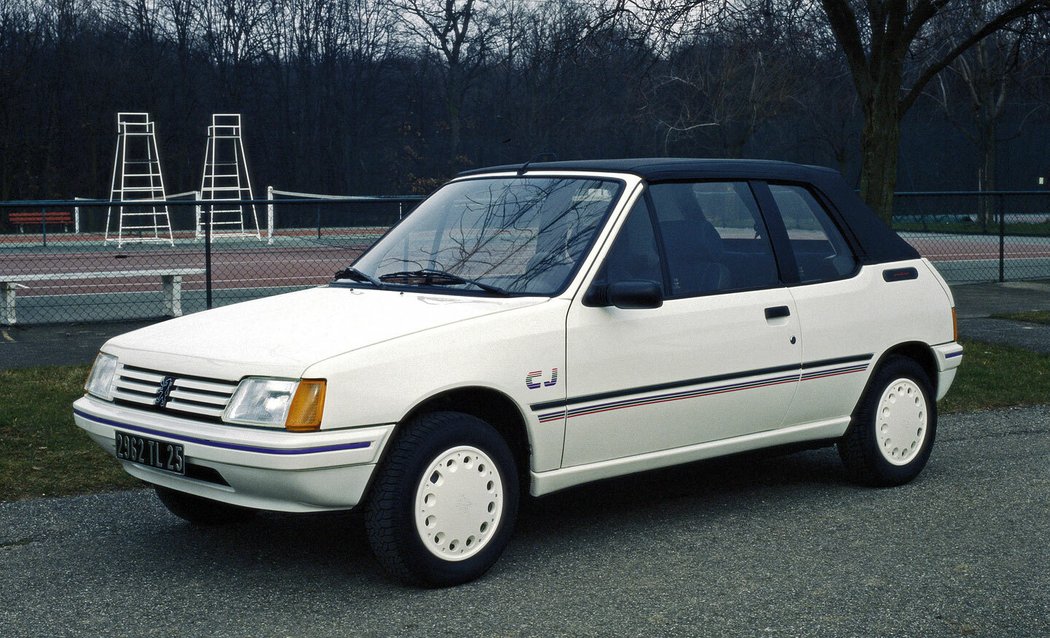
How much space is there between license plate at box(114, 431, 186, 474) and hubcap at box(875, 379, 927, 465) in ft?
11.5

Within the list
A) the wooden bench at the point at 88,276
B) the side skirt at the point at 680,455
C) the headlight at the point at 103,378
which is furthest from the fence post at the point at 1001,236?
the headlight at the point at 103,378

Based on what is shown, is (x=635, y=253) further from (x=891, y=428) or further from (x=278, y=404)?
(x=891, y=428)

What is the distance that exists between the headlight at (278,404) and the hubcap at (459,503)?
0.52m

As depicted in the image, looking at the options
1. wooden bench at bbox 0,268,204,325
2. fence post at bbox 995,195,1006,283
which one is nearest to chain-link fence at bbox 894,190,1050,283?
fence post at bbox 995,195,1006,283

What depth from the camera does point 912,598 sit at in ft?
15.0

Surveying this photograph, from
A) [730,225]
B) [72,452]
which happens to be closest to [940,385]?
[730,225]

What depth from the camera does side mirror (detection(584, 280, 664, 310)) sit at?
503 cm

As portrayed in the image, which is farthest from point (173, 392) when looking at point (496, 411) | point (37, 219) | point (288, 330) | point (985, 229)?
point (37, 219)

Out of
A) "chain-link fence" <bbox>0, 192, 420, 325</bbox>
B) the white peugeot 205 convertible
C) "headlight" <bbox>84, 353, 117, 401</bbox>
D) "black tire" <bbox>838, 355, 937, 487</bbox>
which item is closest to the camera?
the white peugeot 205 convertible

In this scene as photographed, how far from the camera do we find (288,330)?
15.9 ft

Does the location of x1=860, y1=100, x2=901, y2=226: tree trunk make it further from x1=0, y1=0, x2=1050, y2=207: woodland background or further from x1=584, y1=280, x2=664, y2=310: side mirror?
x1=0, y1=0, x2=1050, y2=207: woodland background

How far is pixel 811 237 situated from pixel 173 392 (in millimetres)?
3295

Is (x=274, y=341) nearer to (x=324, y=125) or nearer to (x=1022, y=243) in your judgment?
(x=1022, y=243)

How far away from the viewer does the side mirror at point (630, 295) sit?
5027 millimetres
